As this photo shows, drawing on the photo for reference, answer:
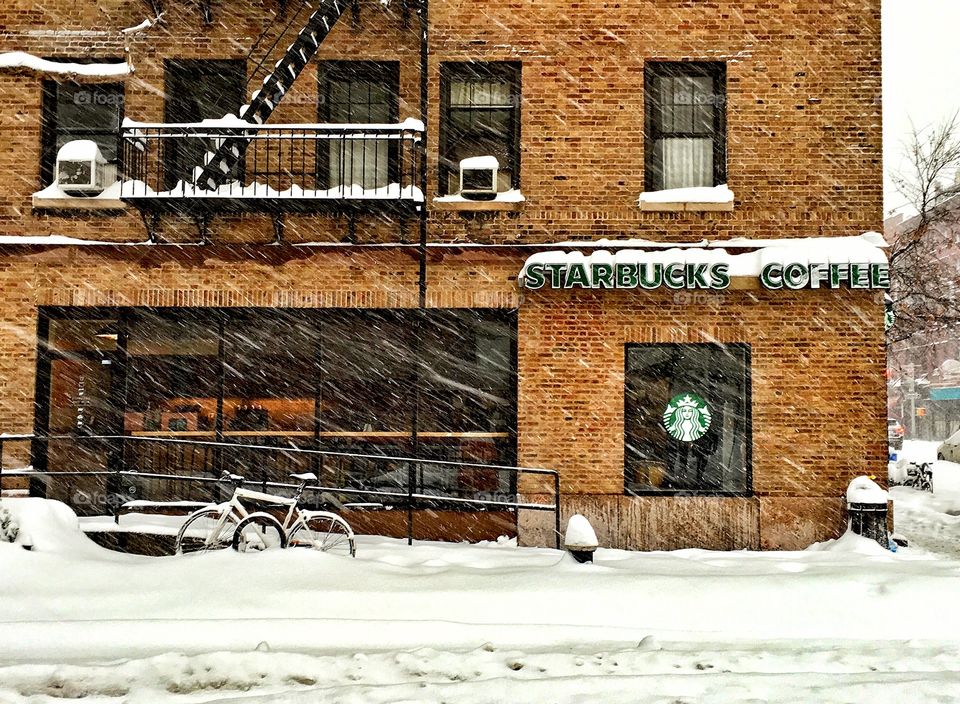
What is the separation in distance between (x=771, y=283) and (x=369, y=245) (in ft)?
17.8

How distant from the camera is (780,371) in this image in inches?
410

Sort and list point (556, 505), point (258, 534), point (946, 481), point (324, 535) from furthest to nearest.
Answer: point (946, 481), point (556, 505), point (324, 535), point (258, 534)

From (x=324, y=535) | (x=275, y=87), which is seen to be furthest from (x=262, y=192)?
(x=324, y=535)

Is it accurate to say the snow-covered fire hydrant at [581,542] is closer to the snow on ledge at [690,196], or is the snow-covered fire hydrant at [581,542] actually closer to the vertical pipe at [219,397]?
the snow on ledge at [690,196]

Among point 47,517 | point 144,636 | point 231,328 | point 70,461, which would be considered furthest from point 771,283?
point 70,461

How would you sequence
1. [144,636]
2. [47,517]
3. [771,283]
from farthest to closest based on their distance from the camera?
[771,283]
[47,517]
[144,636]

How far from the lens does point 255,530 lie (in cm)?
833

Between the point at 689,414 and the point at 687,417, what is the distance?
0.05 metres

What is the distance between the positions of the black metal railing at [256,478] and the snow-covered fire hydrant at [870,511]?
385 cm

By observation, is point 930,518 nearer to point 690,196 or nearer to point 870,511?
point 870,511

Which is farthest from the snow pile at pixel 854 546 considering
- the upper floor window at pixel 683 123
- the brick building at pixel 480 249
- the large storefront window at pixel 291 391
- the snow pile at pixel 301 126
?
the snow pile at pixel 301 126

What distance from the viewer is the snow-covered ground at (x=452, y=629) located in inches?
201

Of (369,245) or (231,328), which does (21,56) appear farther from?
(369,245)

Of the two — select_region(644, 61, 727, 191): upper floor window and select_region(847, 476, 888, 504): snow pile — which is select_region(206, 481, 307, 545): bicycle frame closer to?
select_region(644, 61, 727, 191): upper floor window
